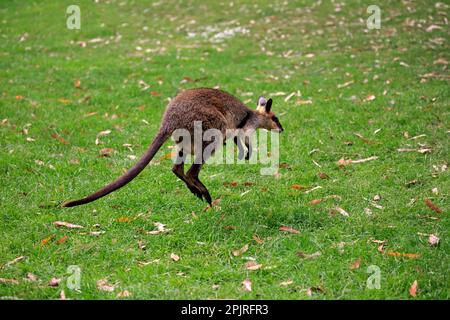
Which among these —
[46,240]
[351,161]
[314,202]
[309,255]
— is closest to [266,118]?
[351,161]

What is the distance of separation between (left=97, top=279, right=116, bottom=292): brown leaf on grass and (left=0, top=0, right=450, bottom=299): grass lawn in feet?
0.08

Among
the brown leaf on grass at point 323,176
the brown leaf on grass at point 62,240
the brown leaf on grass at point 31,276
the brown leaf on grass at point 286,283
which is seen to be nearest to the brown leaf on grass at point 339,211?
the brown leaf on grass at point 323,176

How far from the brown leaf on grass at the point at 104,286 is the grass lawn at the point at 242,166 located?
1.0 inches

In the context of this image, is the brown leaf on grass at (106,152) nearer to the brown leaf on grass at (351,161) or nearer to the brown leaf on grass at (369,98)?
the brown leaf on grass at (351,161)

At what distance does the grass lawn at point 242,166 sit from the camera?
5426 mm

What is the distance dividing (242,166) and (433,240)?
3.01 meters

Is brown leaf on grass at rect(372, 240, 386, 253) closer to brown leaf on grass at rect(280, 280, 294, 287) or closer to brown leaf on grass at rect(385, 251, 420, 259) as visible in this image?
brown leaf on grass at rect(385, 251, 420, 259)

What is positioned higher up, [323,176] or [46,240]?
[323,176]

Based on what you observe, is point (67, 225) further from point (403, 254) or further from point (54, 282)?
point (403, 254)

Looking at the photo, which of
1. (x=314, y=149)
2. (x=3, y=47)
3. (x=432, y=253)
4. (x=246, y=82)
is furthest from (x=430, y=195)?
(x=3, y=47)

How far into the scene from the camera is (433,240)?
573 centimetres

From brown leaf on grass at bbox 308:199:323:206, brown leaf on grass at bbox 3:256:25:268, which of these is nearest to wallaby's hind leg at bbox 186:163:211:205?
brown leaf on grass at bbox 308:199:323:206
